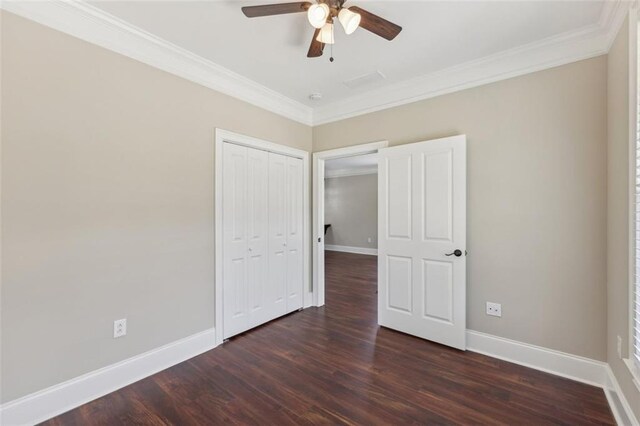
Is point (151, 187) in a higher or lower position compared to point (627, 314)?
higher

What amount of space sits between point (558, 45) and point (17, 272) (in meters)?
4.18

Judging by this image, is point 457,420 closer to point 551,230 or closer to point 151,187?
point 551,230

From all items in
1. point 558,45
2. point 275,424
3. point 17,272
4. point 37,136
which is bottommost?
point 275,424

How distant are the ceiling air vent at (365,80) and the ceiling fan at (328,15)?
1.06 m

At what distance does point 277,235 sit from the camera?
134 inches

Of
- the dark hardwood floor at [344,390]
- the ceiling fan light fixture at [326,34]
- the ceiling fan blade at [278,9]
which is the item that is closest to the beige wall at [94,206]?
the dark hardwood floor at [344,390]

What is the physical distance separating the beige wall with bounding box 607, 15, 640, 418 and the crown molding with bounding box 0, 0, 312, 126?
2940 mm

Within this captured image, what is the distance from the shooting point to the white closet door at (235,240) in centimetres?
283

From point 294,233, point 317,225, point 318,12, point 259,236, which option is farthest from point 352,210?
point 318,12

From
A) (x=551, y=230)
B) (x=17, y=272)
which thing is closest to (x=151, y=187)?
(x=17, y=272)

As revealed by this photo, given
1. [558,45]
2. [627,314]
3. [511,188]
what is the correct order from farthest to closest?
[511,188] < [558,45] < [627,314]

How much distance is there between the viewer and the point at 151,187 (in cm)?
228

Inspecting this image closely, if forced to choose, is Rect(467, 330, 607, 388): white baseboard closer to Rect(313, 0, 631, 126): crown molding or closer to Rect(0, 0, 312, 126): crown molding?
Rect(313, 0, 631, 126): crown molding

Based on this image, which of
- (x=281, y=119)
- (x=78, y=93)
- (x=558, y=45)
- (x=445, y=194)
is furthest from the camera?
(x=281, y=119)
